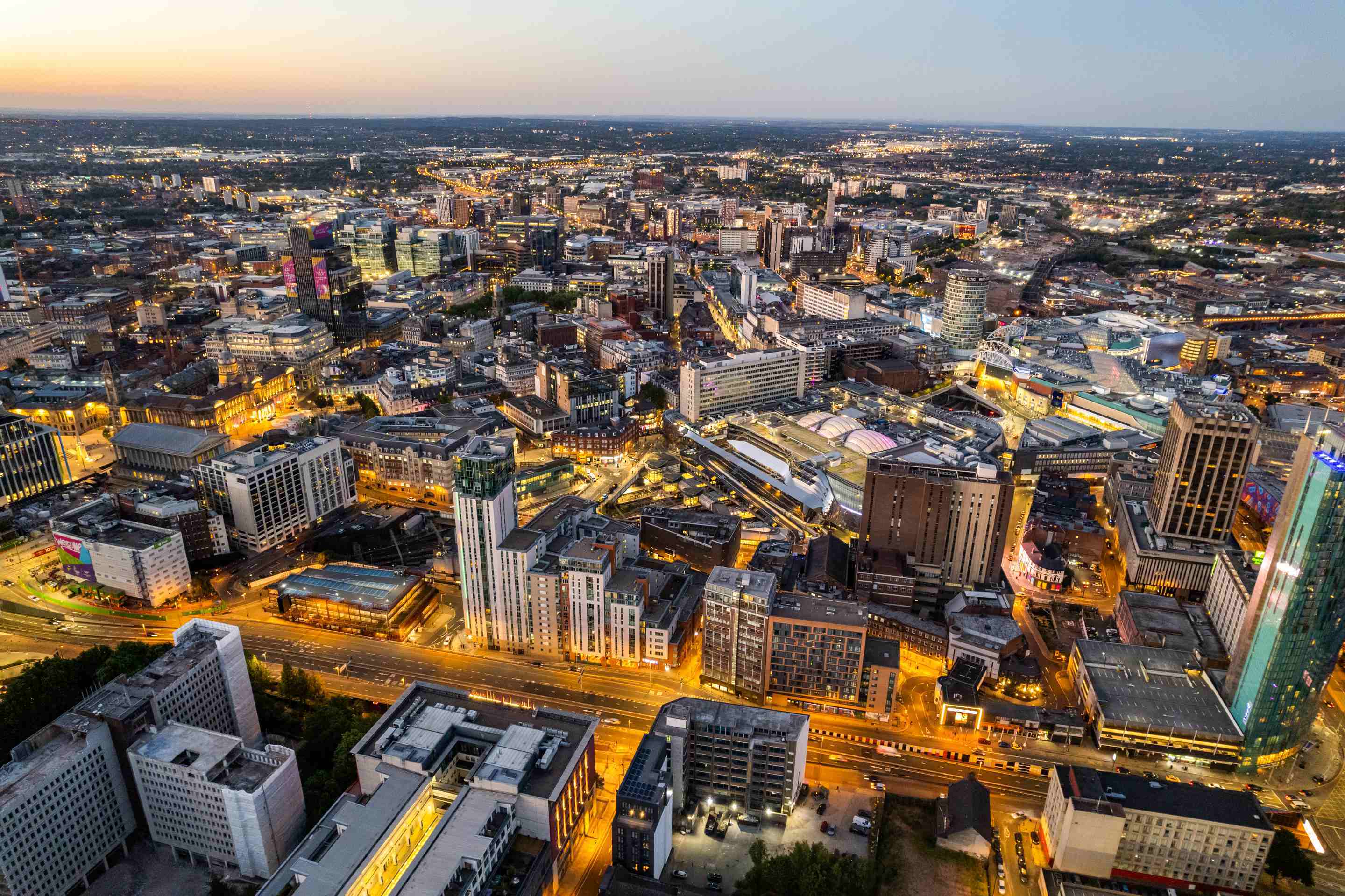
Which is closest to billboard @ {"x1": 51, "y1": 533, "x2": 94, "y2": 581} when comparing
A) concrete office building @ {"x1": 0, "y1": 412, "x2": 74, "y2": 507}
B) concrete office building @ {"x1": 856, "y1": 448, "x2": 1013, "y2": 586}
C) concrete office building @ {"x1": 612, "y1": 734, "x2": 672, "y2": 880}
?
concrete office building @ {"x1": 0, "y1": 412, "x2": 74, "y2": 507}

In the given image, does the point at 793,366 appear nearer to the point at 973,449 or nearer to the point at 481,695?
the point at 973,449

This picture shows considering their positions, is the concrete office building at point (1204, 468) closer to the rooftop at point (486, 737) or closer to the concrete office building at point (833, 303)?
the rooftop at point (486, 737)

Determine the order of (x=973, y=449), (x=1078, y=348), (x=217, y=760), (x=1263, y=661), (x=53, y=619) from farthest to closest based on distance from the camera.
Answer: (x=1078, y=348)
(x=973, y=449)
(x=53, y=619)
(x=1263, y=661)
(x=217, y=760)

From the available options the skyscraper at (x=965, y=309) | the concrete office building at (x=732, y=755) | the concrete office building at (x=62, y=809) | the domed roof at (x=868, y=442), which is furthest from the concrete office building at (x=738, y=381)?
the concrete office building at (x=62, y=809)

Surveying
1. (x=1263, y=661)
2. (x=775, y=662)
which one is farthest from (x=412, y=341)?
(x=1263, y=661)

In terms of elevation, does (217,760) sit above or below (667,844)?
above
